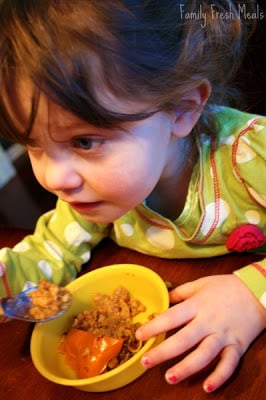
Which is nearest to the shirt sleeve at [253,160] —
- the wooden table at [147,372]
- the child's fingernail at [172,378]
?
the wooden table at [147,372]

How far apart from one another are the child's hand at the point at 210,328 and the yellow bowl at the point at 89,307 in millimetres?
26

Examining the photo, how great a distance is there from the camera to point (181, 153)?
78 cm

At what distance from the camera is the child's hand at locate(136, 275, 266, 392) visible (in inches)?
22.9

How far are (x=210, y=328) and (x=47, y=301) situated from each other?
0.26 metres

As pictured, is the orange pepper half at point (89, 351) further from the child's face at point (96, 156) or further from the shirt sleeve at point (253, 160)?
the shirt sleeve at point (253, 160)

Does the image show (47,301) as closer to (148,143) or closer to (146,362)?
(146,362)

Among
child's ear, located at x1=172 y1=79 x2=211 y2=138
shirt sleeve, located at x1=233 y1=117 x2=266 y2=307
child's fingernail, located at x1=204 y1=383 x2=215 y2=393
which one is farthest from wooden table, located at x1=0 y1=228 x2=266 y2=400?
child's ear, located at x1=172 y1=79 x2=211 y2=138

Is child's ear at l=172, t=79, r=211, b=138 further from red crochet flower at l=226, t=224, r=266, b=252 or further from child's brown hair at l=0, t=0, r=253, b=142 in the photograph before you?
red crochet flower at l=226, t=224, r=266, b=252

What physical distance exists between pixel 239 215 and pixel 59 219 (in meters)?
0.35

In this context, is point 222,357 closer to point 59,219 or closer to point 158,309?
point 158,309

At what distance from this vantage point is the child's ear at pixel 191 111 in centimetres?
64

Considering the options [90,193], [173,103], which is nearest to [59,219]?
[90,193]

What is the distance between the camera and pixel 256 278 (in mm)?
644

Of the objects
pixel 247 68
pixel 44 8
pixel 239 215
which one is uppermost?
pixel 44 8
